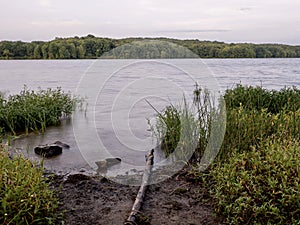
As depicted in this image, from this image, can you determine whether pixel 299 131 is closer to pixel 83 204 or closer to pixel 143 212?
pixel 143 212

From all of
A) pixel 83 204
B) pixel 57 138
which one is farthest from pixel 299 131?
pixel 57 138

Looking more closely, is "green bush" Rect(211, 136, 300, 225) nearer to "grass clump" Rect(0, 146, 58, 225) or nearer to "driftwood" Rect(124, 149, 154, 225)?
"driftwood" Rect(124, 149, 154, 225)

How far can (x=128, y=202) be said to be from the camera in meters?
3.99

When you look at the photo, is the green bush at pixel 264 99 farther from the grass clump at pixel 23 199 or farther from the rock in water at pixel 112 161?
the grass clump at pixel 23 199

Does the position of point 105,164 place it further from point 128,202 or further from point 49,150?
point 128,202

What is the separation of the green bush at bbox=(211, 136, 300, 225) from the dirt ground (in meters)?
0.27

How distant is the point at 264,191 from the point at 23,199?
92.4 inches

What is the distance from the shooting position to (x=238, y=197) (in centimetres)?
352

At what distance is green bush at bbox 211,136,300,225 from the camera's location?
3.18 metres

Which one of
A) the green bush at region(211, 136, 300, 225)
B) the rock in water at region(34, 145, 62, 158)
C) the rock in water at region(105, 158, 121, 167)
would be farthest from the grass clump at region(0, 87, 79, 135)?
the green bush at region(211, 136, 300, 225)

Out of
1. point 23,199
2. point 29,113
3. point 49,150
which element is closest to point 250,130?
point 23,199

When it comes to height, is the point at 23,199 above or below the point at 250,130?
below

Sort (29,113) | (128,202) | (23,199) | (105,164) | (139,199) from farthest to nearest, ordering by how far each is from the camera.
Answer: (29,113)
(105,164)
(128,202)
(139,199)
(23,199)

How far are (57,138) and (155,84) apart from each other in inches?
521
